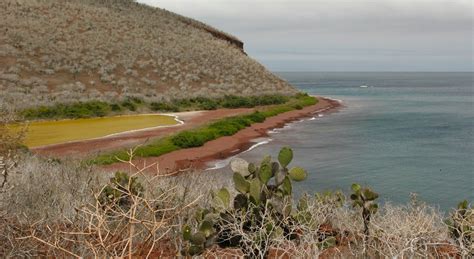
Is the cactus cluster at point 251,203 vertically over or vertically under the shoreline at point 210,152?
over

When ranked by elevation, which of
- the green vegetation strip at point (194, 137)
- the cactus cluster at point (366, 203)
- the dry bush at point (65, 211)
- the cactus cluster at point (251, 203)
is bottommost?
the green vegetation strip at point (194, 137)

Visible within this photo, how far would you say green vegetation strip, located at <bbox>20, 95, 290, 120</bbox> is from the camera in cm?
3234

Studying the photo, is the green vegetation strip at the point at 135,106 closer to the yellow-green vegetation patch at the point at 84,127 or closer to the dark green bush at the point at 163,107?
the dark green bush at the point at 163,107

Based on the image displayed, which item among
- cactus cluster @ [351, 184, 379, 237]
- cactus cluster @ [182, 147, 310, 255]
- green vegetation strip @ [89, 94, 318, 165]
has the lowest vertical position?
green vegetation strip @ [89, 94, 318, 165]

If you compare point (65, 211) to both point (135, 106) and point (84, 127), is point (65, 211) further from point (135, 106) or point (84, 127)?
point (135, 106)

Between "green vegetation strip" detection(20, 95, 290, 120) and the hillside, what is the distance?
1350 mm

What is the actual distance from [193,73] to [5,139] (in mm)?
40542

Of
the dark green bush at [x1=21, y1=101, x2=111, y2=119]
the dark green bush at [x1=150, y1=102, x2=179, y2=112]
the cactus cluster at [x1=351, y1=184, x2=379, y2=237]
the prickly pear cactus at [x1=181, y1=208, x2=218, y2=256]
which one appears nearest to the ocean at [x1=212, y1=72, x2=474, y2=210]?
the cactus cluster at [x1=351, y1=184, x2=379, y2=237]

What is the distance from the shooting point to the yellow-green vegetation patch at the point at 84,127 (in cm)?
2431

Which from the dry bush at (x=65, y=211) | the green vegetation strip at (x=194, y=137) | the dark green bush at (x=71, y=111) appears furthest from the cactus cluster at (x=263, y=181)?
the dark green bush at (x=71, y=111)

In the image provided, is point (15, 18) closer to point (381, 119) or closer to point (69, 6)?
point (69, 6)

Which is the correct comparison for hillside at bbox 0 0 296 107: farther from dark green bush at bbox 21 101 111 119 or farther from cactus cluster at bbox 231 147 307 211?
cactus cluster at bbox 231 147 307 211

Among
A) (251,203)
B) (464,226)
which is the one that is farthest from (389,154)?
(251,203)

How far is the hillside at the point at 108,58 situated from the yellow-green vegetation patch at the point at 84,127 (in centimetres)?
437
